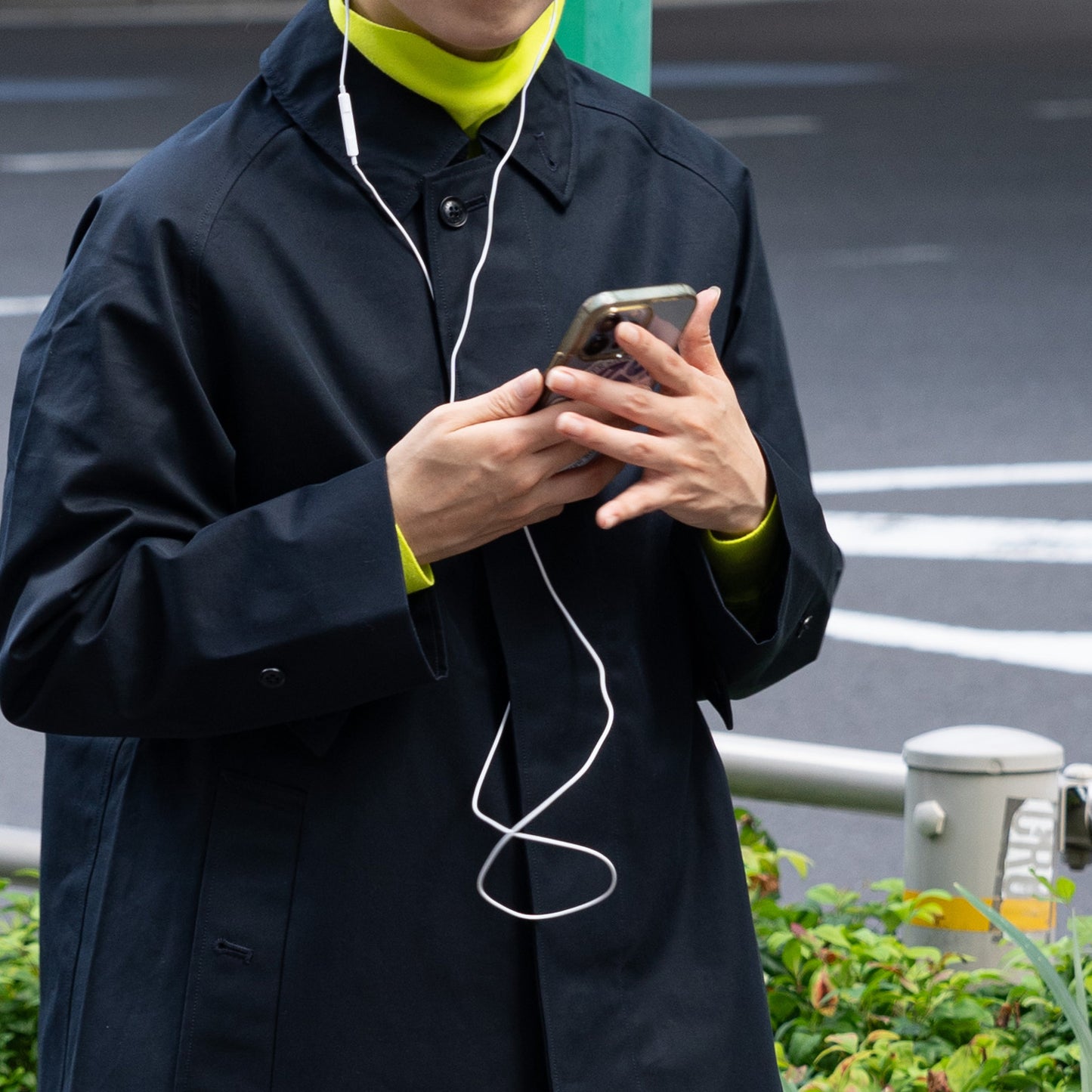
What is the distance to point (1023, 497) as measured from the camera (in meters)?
6.04

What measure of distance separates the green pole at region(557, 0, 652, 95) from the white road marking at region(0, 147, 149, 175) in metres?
7.99

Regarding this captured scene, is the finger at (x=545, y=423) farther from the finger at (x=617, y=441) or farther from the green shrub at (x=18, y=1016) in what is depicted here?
the green shrub at (x=18, y=1016)

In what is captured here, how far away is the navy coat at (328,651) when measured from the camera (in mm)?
1307

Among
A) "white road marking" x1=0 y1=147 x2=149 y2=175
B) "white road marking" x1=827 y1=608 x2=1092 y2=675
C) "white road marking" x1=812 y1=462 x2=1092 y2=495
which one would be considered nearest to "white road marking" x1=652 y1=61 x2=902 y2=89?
"white road marking" x1=0 y1=147 x2=149 y2=175

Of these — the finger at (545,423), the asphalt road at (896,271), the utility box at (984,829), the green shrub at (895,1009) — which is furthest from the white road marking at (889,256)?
the finger at (545,423)

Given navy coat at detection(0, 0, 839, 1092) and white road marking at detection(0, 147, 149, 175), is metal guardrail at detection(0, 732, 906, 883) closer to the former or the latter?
navy coat at detection(0, 0, 839, 1092)

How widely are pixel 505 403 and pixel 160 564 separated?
269 millimetres

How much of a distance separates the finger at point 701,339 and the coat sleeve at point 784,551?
144 mm

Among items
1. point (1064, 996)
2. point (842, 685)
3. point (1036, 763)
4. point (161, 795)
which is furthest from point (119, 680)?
point (842, 685)

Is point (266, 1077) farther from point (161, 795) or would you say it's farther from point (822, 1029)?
point (822, 1029)

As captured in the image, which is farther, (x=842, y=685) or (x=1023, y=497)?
(x=1023, y=497)

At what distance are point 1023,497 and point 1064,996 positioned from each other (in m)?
4.43

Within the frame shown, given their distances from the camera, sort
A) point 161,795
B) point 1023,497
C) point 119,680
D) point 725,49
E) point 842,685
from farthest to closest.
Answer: point 725,49 → point 1023,497 → point 842,685 → point 161,795 → point 119,680

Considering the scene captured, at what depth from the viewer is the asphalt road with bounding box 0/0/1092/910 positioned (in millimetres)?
4906
